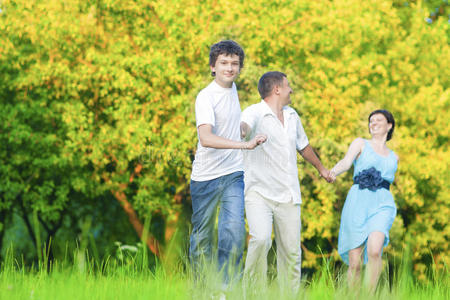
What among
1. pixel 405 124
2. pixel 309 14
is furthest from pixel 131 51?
pixel 405 124

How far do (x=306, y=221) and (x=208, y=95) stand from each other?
9.98 metres

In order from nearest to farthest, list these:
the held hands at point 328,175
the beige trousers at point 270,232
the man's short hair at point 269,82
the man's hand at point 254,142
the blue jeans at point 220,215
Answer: the man's hand at point 254,142 < the blue jeans at point 220,215 < the beige trousers at point 270,232 < the man's short hair at point 269,82 < the held hands at point 328,175

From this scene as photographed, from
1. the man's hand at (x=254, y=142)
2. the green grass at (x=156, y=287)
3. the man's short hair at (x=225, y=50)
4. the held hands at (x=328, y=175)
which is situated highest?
the man's short hair at (x=225, y=50)

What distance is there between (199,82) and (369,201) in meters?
8.61

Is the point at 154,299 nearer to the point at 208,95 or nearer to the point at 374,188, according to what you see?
the point at 208,95

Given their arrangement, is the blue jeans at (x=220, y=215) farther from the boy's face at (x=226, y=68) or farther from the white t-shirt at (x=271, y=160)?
the boy's face at (x=226, y=68)

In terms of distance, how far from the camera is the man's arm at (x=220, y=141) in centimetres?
457

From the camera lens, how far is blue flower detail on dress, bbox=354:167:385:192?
6561mm

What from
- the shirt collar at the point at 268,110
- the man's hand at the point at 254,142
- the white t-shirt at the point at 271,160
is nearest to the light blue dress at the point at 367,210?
the white t-shirt at the point at 271,160

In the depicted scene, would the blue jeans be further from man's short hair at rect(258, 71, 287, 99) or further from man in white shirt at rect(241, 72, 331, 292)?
man's short hair at rect(258, 71, 287, 99)

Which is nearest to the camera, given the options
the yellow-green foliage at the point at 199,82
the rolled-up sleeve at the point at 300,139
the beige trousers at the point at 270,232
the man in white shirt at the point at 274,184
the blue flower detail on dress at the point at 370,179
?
the beige trousers at the point at 270,232

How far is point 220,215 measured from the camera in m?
4.89

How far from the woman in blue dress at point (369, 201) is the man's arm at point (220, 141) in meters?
1.80

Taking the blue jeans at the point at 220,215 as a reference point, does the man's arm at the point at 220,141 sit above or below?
above
